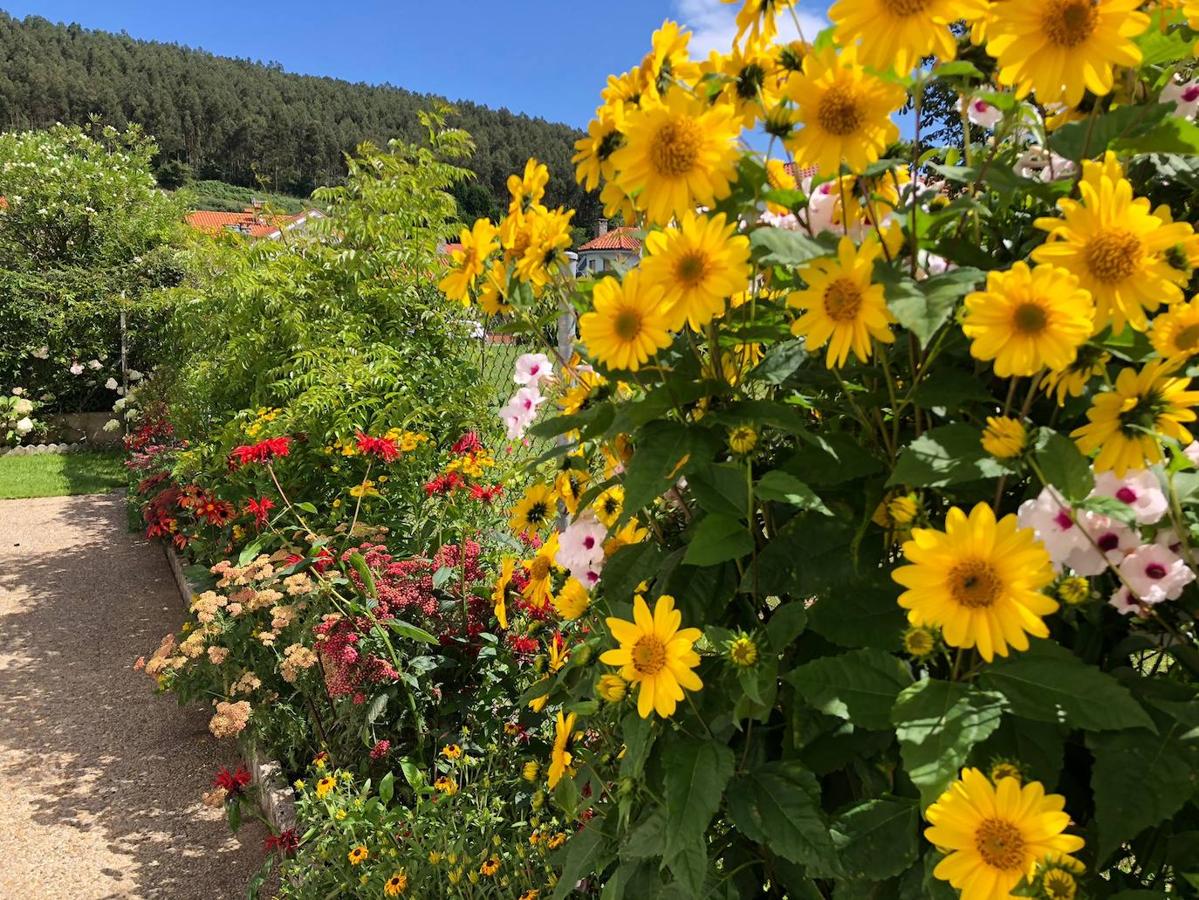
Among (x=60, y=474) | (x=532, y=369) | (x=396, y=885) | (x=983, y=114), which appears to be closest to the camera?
(x=983, y=114)

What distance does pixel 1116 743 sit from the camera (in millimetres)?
674

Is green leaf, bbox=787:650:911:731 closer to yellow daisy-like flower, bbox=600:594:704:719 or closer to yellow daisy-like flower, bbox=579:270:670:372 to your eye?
yellow daisy-like flower, bbox=600:594:704:719

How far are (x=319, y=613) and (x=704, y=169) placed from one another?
7.69ft

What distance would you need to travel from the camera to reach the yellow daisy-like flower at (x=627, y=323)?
2.49ft

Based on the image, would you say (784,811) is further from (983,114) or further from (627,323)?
(983,114)

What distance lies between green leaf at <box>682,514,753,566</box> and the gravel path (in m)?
2.21

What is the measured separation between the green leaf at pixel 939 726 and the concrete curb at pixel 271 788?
217 cm

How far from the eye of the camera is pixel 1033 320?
610 mm

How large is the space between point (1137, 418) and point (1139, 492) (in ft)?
0.28

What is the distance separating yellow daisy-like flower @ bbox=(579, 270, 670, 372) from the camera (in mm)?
760

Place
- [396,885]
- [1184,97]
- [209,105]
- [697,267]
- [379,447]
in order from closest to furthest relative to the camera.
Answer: [697,267]
[1184,97]
[396,885]
[379,447]
[209,105]

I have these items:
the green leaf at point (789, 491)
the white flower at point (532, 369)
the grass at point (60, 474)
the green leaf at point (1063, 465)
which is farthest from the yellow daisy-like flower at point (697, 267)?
the grass at point (60, 474)

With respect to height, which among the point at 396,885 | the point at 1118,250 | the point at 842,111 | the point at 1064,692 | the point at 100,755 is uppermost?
the point at 842,111

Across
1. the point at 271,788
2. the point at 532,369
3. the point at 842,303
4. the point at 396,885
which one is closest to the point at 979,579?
the point at 842,303
